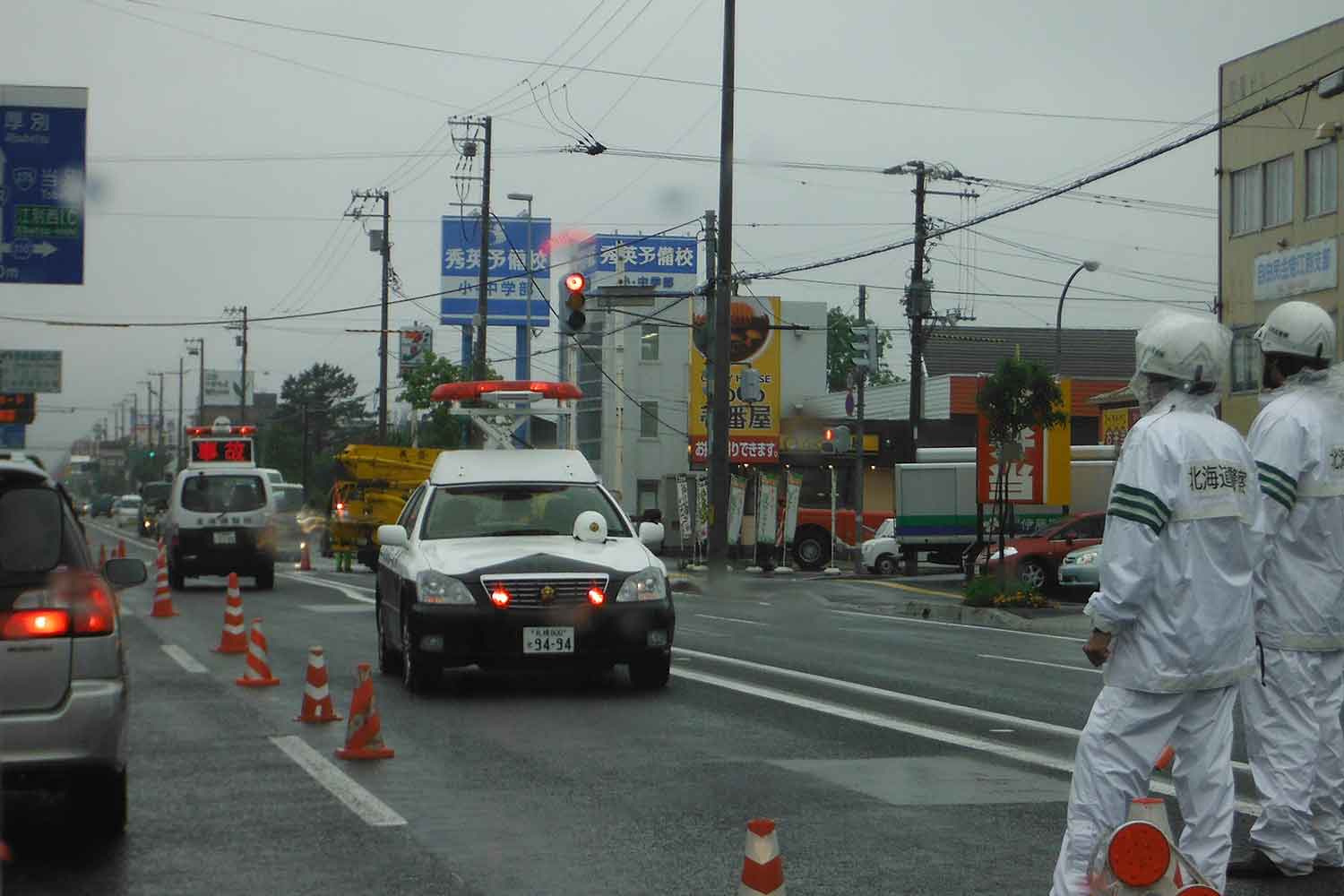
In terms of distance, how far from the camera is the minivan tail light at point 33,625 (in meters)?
6.67

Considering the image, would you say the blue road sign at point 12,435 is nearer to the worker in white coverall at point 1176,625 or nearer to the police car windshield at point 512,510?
the police car windshield at point 512,510

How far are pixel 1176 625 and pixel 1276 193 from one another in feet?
107

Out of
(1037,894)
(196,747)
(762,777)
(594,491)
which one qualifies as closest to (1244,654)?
(1037,894)

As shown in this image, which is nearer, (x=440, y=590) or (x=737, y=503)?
(x=440, y=590)

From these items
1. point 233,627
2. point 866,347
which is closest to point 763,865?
point 233,627

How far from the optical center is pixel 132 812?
8.02m

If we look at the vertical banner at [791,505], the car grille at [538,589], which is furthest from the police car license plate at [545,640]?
the vertical banner at [791,505]

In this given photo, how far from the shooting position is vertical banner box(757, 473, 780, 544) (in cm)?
4172

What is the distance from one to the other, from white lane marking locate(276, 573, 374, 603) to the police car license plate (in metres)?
13.5

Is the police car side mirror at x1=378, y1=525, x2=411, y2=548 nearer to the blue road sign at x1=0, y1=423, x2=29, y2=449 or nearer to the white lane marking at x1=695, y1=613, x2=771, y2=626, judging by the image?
the white lane marking at x1=695, y1=613, x2=771, y2=626

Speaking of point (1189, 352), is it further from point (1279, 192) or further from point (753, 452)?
point (753, 452)

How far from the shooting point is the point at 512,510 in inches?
542

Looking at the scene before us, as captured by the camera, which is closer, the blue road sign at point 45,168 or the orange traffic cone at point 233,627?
the orange traffic cone at point 233,627

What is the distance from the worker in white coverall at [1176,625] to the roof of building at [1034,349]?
69.4m
